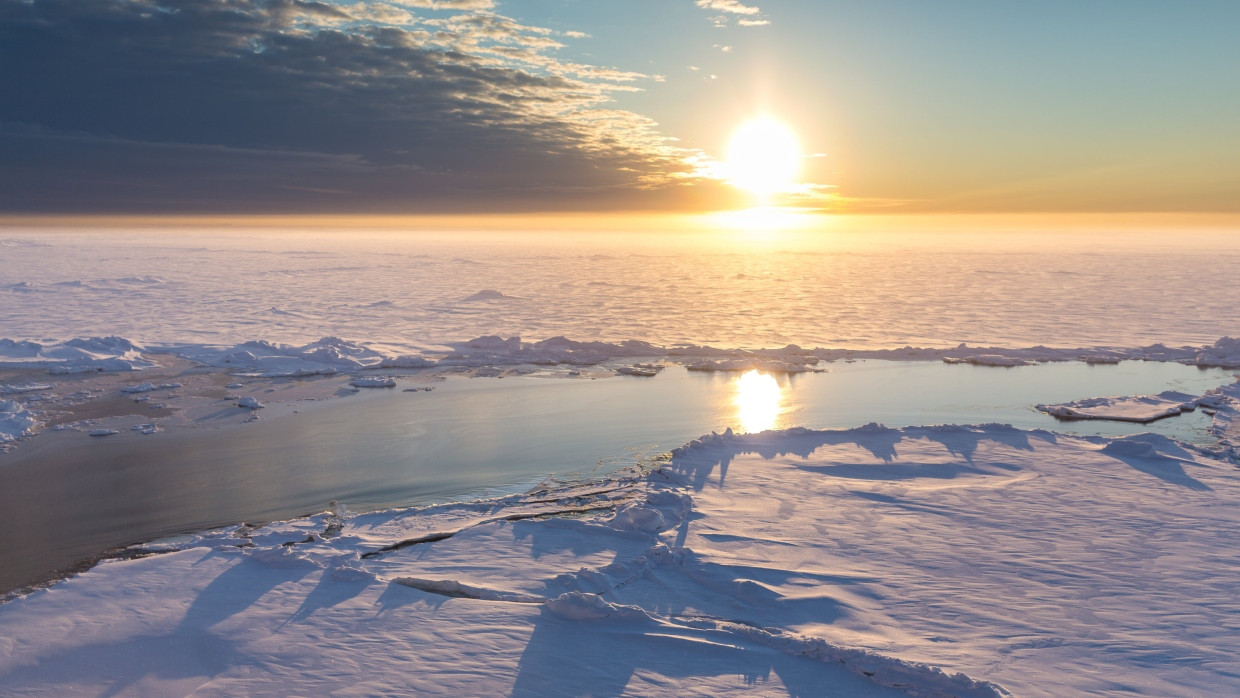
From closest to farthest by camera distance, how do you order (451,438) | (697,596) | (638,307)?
(697,596) → (451,438) → (638,307)

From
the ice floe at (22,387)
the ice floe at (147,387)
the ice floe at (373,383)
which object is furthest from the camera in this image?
the ice floe at (373,383)

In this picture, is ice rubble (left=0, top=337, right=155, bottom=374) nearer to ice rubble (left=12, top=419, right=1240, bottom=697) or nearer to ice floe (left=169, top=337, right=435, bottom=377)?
ice floe (left=169, top=337, right=435, bottom=377)

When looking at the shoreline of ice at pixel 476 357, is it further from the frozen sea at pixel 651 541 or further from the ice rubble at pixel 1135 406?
the ice rubble at pixel 1135 406

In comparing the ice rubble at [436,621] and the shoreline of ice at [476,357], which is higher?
the shoreline of ice at [476,357]

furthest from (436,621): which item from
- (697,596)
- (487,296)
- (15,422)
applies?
(487,296)

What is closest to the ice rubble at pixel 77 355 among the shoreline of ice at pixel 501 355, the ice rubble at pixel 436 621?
the shoreline of ice at pixel 501 355

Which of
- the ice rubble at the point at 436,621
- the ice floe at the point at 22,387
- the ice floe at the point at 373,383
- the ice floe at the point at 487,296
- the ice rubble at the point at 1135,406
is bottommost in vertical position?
the ice rubble at the point at 436,621

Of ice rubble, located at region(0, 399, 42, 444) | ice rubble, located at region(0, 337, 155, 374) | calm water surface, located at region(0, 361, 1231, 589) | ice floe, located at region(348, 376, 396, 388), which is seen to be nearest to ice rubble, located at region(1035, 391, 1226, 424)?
calm water surface, located at region(0, 361, 1231, 589)

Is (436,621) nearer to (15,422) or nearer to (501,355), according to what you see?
(15,422)

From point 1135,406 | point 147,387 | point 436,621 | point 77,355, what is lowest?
point 436,621

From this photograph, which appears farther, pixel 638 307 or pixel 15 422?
pixel 638 307

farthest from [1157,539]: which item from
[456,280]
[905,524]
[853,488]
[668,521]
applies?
[456,280]

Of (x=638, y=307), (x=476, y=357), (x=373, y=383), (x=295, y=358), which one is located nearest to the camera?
(x=373, y=383)
